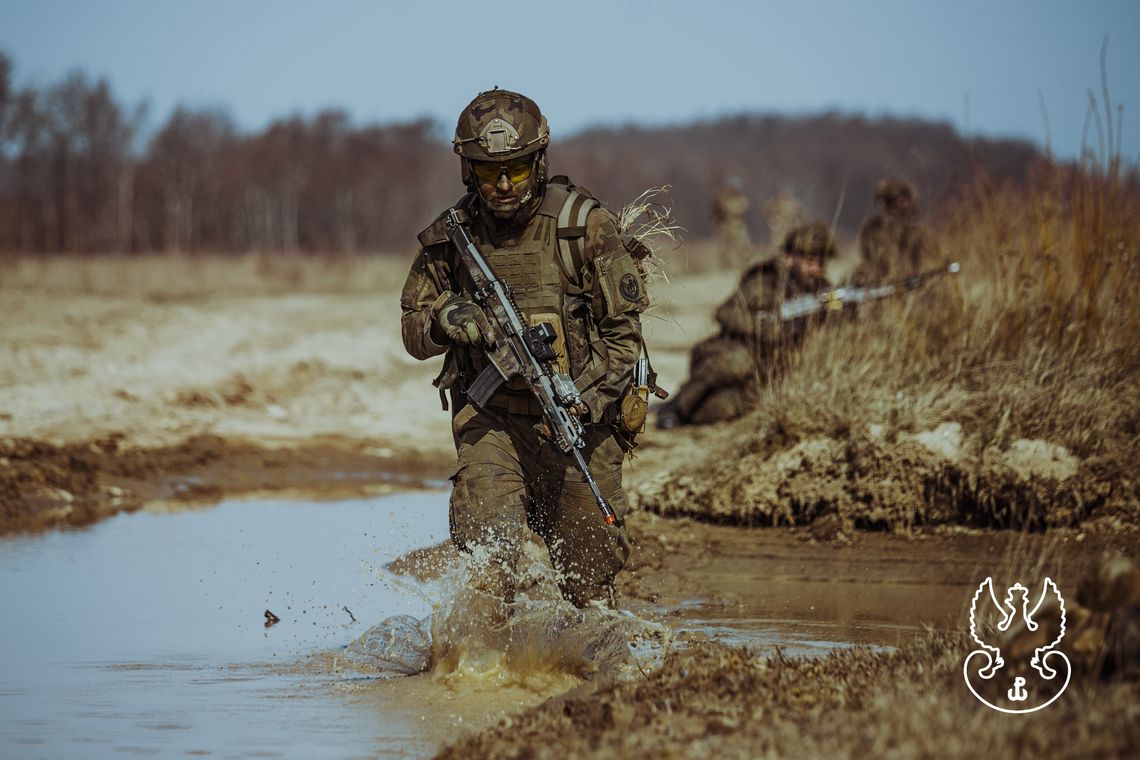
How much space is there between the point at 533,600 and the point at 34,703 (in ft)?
5.72

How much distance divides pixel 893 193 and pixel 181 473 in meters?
5.43

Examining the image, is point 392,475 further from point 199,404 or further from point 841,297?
point 841,297

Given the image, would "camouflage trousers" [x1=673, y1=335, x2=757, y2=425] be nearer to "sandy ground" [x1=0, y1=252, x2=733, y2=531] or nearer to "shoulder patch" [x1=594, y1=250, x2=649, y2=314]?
"sandy ground" [x1=0, y1=252, x2=733, y2=531]

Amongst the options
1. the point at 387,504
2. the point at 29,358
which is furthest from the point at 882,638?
the point at 29,358

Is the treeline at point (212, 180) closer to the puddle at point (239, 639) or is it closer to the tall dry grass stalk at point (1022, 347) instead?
the tall dry grass stalk at point (1022, 347)

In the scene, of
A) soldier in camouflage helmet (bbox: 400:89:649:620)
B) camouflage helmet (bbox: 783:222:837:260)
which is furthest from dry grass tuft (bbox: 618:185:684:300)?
camouflage helmet (bbox: 783:222:837:260)

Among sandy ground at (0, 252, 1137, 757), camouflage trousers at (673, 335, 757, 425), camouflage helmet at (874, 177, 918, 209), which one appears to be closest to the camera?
sandy ground at (0, 252, 1137, 757)

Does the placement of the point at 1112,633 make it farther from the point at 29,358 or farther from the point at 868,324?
the point at 29,358

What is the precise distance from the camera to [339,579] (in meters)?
6.75

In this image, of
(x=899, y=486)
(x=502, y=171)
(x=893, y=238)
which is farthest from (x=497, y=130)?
(x=893, y=238)

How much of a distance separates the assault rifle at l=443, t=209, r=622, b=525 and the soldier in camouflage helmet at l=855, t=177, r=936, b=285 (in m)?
4.69

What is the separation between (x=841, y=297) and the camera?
8961 mm

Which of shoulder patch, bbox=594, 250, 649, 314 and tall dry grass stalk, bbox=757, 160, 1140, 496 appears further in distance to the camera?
tall dry grass stalk, bbox=757, 160, 1140, 496

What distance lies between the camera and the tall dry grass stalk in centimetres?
751
